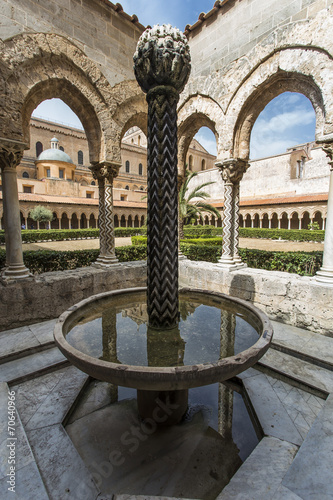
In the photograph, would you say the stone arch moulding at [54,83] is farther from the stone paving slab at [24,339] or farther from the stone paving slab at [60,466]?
the stone paving slab at [60,466]

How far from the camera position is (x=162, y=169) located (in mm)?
2039

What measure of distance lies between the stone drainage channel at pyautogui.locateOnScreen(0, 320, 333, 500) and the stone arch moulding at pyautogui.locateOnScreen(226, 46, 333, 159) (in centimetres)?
324

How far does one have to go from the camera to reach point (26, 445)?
170 cm

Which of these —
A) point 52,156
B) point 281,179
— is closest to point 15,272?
point 281,179

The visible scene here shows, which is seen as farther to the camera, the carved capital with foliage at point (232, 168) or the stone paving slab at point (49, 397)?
the carved capital with foliage at point (232, 168)

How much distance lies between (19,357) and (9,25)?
183 inches

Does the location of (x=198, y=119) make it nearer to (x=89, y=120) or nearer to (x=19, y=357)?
(x=89, y=120)

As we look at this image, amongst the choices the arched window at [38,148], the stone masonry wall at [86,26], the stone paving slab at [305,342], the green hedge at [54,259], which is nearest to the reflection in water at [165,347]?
the stone paving slab at [305,342]

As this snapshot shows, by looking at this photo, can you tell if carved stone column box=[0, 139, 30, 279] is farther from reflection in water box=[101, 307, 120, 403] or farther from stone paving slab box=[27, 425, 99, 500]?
stone paving slab box=[27, 425, 99, 500]

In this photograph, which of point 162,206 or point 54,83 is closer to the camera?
point 162,206

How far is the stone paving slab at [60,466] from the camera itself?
1.43 m

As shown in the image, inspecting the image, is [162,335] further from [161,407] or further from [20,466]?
[20,466]

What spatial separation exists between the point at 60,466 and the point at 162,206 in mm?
1887

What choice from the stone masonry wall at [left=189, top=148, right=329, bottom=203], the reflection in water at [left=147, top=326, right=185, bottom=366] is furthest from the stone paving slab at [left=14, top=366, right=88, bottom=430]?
the stone masonry wall at [left=189, top=148, right=329, bottom=203]
